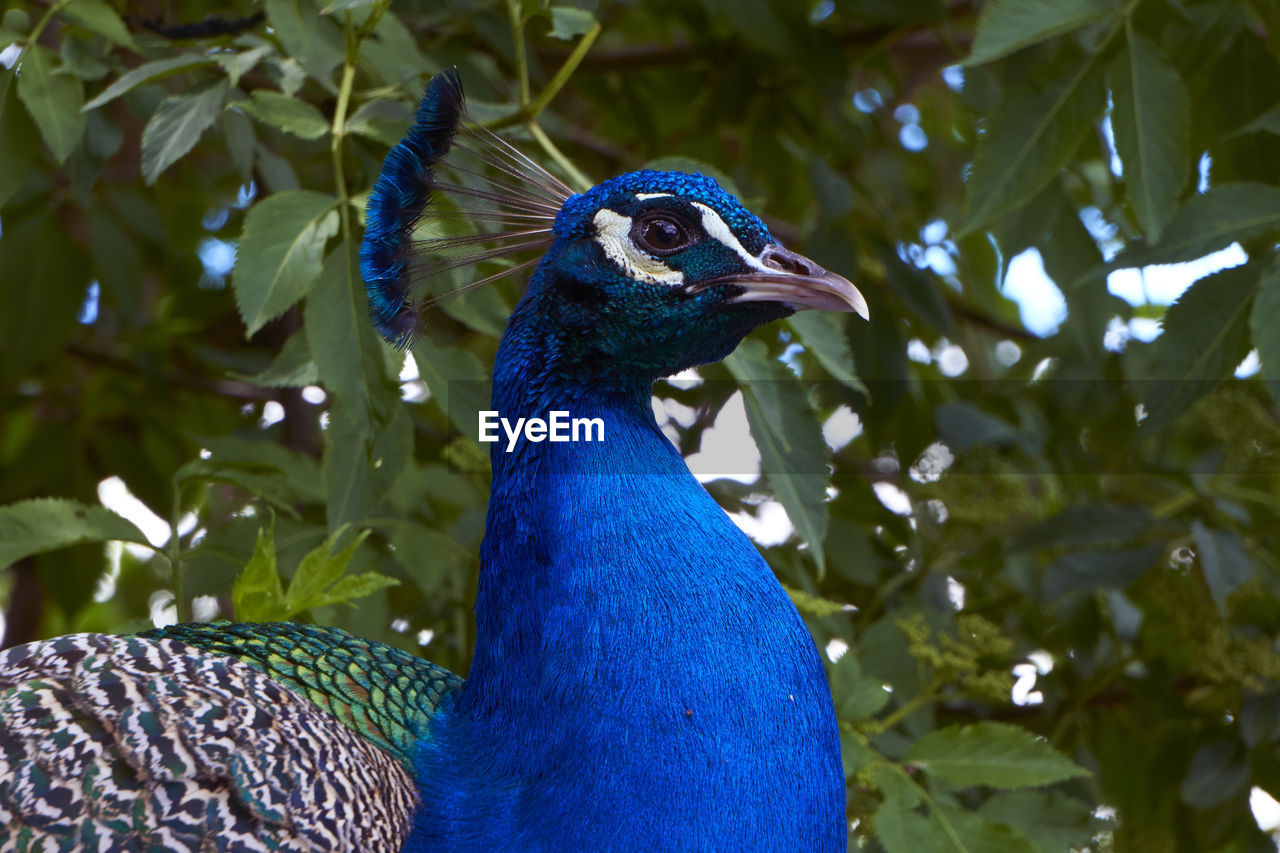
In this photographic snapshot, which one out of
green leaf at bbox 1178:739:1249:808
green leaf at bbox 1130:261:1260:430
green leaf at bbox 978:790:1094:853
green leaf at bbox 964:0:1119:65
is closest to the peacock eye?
green leaf at bbox 964:0:1119:65

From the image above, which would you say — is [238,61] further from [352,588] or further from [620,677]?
[620,677]

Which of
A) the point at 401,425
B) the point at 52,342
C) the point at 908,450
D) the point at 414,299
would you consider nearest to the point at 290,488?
the point at 401,425

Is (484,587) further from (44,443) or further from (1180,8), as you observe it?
(44,443)

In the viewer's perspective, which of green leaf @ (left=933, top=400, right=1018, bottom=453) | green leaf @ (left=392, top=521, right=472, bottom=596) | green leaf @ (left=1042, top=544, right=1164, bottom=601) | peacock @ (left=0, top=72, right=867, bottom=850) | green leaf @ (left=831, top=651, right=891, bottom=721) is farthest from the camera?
green leaf @ (left=933, top=400, right=1018, bottom=453)

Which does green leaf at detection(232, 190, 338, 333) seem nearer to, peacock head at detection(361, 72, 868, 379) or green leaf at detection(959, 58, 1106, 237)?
peacock head at detection(361, 72, 868, 379)

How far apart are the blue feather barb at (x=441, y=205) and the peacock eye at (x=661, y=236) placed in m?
0.19

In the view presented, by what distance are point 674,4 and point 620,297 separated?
4.04ft

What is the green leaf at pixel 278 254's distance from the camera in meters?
1.36

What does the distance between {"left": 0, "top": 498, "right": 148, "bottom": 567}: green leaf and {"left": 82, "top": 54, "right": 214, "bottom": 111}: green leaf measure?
0.46 meters

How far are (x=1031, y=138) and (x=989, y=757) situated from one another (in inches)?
29.5

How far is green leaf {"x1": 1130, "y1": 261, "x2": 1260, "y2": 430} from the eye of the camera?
1.49 m

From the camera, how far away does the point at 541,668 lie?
4.03 ft

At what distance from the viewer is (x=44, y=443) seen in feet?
8.30
